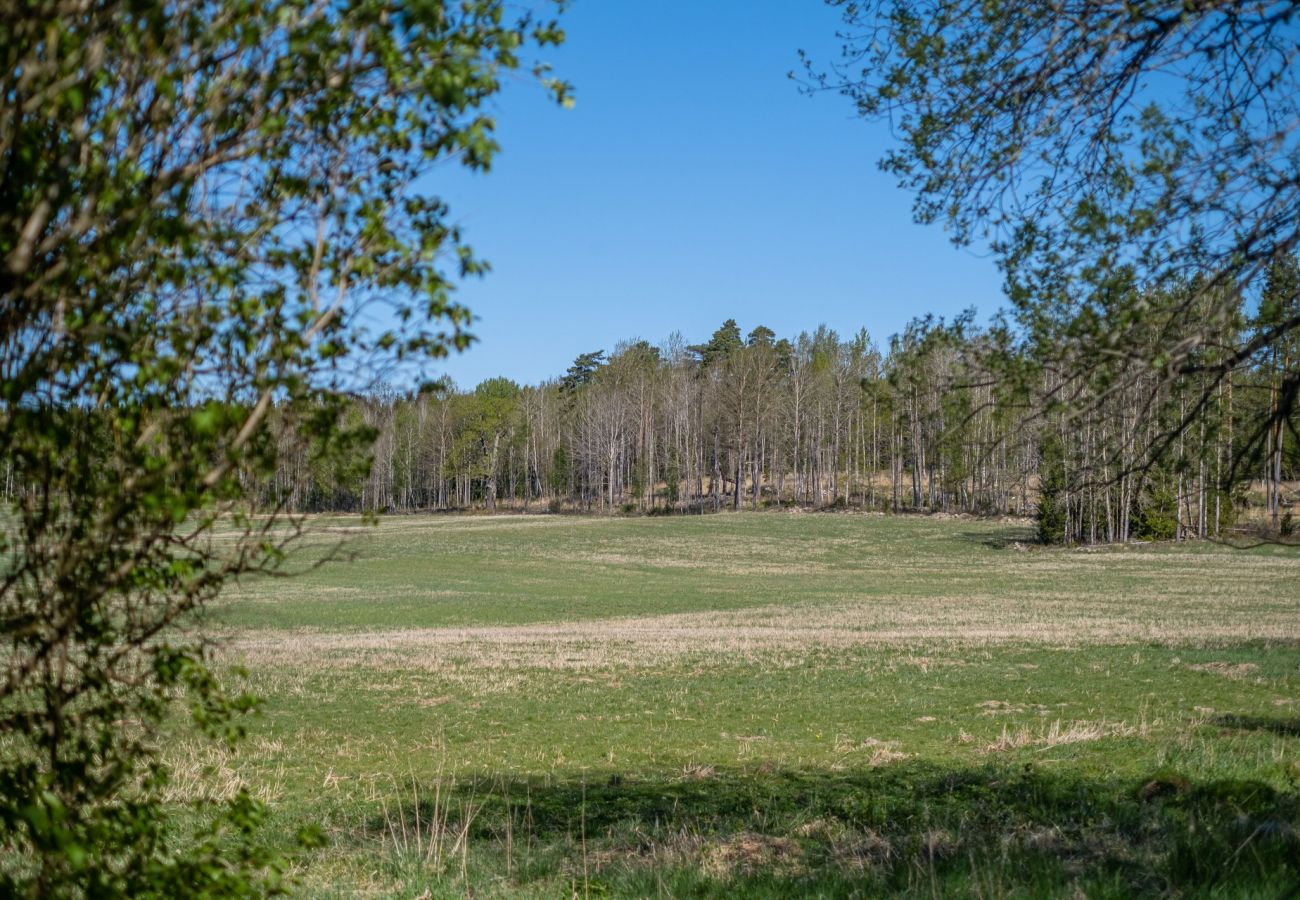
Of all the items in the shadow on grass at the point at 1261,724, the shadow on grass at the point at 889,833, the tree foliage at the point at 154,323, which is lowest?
the shadow on grass at the point at 1261,724

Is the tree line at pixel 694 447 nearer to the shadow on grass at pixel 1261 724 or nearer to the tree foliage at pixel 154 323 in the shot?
the shadow on grass at pixel 1261 724

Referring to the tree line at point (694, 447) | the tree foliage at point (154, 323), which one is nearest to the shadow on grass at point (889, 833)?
the tree foliage at point (154, 323)

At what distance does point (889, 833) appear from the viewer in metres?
8.11

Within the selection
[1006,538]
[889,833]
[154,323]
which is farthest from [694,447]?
[154,323]

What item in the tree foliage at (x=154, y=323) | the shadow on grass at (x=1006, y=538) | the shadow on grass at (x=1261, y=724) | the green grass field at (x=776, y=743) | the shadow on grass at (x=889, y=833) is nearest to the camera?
the tree foliage at (x=154, y=323)

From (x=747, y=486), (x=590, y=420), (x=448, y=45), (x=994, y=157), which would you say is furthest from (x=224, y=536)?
(x=747, y=486)

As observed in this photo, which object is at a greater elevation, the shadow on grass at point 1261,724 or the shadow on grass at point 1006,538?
the shadow on grass at point 1261,724

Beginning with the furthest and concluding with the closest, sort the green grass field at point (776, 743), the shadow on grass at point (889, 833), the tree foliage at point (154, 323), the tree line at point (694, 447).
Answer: the tree line at point (694, 447), the green grass field at point (776, 743), the shadow on grass at point (889, 833), the tree foliage at point (154, 323)

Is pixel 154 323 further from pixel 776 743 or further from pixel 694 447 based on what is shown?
pixel 694 447

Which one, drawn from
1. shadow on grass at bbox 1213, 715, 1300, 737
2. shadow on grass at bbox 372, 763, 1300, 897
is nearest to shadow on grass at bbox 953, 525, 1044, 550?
shadow on grass at bbox 1213, 715, 1300, 737

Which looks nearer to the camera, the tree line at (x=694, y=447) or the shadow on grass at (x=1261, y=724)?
the shadow on grass at (x=1261, y=724)

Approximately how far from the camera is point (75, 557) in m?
3.36

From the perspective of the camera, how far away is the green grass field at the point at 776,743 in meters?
6.51

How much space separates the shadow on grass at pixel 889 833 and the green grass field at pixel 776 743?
37 mm
